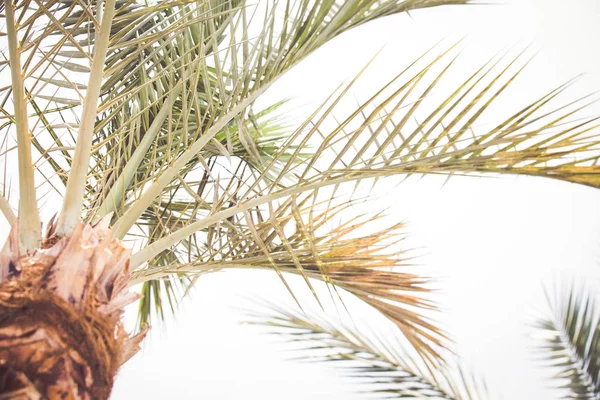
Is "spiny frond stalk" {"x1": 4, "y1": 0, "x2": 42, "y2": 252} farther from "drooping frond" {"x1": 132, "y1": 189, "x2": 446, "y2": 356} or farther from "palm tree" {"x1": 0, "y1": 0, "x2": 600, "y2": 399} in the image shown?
"drooping frond" {"x1": 132, "y1": 189, "x2": 446, "y2": 356}

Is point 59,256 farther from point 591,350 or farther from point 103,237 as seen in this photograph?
point 591,350

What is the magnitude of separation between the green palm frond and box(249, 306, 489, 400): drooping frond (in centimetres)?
30

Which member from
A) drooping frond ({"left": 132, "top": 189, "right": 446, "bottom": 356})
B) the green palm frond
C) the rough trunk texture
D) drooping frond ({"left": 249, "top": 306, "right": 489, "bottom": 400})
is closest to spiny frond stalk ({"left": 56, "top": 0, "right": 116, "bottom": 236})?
the rough trunk texture

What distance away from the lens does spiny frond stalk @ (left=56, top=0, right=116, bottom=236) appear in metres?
1.53

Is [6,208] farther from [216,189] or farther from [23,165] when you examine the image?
[216,189]

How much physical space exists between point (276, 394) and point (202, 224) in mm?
6476

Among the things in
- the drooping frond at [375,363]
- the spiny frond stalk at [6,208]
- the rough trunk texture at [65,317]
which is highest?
the spiny frond stalk at [6,208]

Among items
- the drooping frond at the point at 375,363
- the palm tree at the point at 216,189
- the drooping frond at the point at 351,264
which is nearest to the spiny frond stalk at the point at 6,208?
the palm tree at the point at 216,189

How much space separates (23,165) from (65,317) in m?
0.47

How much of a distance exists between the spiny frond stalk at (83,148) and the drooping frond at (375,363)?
43.3 inches

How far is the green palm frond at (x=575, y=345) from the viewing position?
81.8 inches

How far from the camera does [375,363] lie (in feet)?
7.93

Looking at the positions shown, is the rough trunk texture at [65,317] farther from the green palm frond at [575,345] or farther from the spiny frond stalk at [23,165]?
the green palm frond at [575,345]

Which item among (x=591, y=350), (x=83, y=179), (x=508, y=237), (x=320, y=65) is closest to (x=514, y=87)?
(x=508, y=237)
